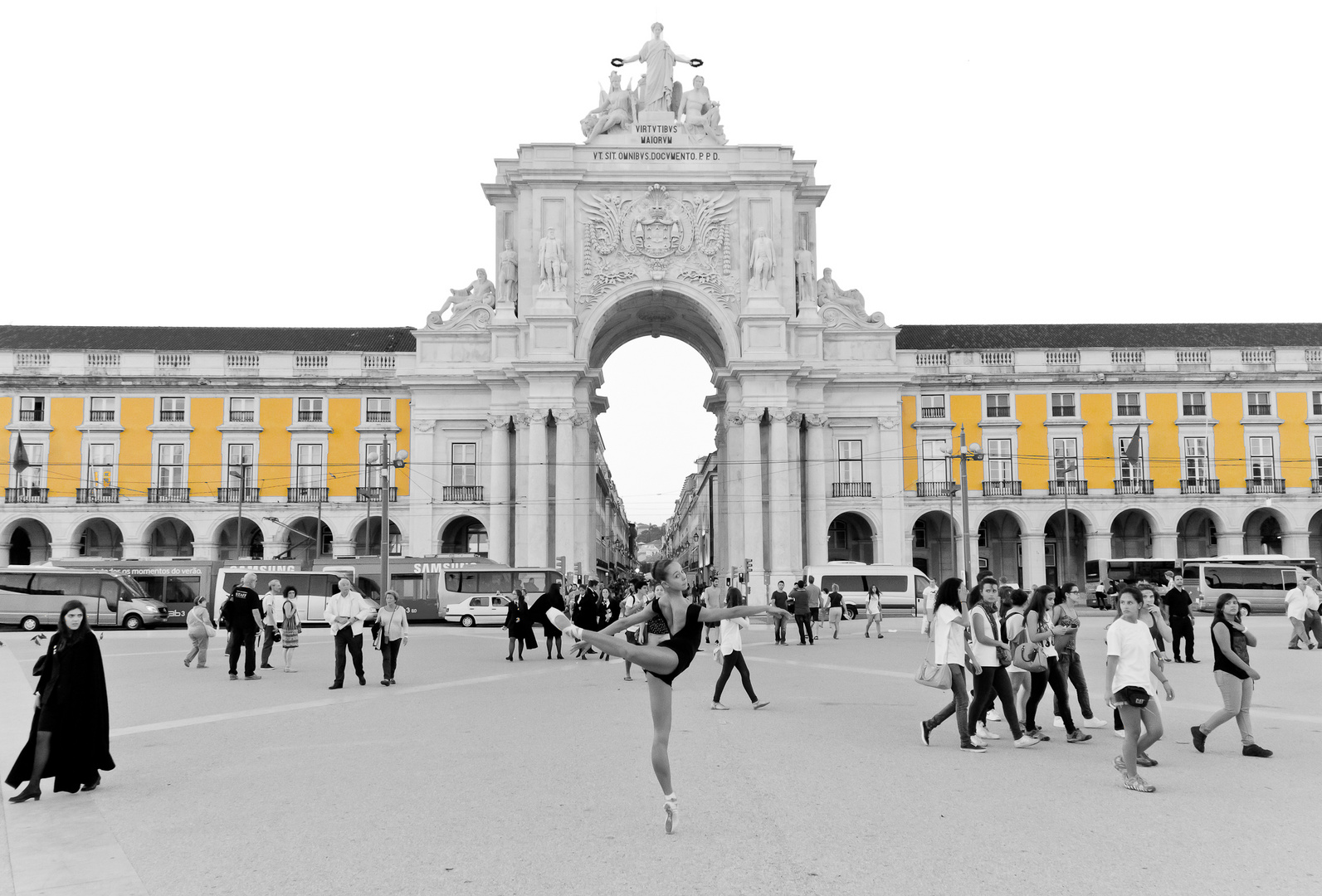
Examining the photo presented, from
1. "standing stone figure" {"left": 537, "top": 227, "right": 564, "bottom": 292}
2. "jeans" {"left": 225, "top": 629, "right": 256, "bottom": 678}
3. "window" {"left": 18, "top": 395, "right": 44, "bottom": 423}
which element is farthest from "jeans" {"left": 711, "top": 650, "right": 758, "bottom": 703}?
"window" {"left": 18, "top": 395, "right": 44, "bottom": 423}

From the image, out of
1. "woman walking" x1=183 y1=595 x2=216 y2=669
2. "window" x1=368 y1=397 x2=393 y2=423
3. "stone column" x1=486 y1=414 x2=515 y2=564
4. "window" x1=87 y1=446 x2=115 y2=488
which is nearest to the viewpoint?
"woman walking" x1=183 y1=595 x2=216 y2=669

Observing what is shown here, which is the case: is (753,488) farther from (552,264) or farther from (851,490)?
(552,264)

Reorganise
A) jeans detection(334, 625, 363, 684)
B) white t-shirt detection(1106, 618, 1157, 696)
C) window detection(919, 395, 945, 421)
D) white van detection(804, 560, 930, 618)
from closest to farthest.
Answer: white t-shirt detection(1106, 618, 1157, 696) → jeans detection(334, 625, 363, 684) → white van detection(804, 560, 930, 618) → window detection(919, 395, 945, 421)

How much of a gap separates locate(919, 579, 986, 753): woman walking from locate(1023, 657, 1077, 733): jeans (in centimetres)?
90

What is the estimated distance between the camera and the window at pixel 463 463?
5428 cm

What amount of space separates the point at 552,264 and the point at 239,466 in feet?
59.8

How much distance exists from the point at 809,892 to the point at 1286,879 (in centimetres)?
259

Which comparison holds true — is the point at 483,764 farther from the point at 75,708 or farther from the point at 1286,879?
the point at 1286,879

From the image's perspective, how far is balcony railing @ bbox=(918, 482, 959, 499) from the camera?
55031 mm

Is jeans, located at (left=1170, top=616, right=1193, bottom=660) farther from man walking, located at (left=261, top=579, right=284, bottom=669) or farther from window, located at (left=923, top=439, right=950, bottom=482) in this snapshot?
window, located at (left=923, top=439, right=950, bottom=482)

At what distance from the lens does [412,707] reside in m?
14.4

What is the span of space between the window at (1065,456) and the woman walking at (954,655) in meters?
45.8

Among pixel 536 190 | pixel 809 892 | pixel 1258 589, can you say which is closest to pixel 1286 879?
pixel 809 892

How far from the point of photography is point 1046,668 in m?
11.3
